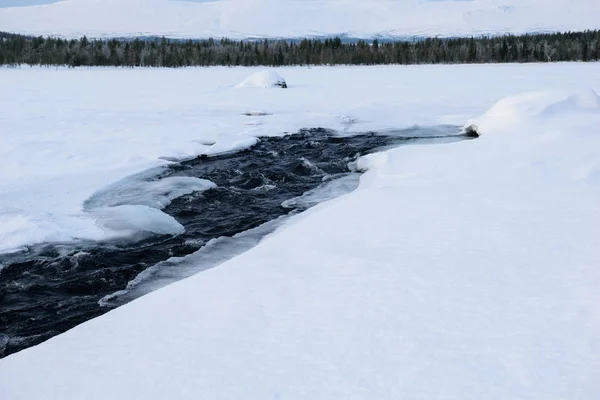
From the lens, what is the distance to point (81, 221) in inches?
268

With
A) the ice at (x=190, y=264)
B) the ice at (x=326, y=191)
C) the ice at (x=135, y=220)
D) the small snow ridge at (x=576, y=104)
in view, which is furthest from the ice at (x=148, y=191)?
the small snow ridge at (x=576, y=104)

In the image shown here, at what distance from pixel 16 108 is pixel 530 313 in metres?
17.7

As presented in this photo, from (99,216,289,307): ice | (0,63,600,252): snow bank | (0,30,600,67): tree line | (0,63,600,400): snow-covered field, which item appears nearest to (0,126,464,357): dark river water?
(99,216,289,307): ice

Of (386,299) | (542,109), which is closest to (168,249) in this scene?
(386,299)

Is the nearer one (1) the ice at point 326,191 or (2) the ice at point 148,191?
(2) the ice at point 148,191

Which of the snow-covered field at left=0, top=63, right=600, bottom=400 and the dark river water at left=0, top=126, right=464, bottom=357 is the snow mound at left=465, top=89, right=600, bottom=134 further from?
the dark river water at left=0, top=126, right=464, bottom=357

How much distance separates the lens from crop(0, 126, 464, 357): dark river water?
4.96 metres

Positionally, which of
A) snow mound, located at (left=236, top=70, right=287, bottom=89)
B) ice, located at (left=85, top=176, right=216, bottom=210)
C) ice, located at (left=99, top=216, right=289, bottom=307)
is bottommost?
ice, located at (left=99, top=216, right=289, bottom=307)

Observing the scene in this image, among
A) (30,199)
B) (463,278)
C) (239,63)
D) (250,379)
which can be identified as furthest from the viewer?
(239,63)

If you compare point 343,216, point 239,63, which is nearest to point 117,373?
point 343,216

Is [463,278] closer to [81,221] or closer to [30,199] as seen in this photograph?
[81,221]

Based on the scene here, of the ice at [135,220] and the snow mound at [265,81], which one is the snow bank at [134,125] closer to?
the ice at [135,220]

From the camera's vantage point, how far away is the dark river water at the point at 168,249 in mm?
4965

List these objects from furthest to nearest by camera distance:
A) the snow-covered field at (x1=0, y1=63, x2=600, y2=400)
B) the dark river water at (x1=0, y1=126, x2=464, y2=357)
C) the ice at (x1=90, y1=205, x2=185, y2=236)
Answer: the ice at (x1=90, y1=205, x2=185, y2=236)
the dark river water at (x1=0, y1=126, x2=464, y2=357)
the snow-covered field at (x1=0, y1=63, x2=600, y2=400)
